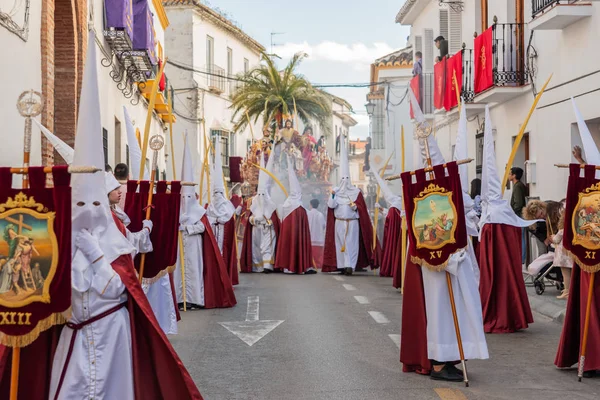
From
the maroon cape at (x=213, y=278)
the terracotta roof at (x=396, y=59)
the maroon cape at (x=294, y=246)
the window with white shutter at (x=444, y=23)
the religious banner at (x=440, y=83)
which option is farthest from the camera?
the terracotta roof at (x=396, y=59)

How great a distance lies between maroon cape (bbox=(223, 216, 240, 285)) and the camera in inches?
669

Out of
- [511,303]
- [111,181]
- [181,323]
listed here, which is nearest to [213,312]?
[181,323]

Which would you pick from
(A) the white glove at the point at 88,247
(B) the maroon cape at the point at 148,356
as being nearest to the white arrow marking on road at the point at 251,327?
(B) the maroon cape at the point at 148,356

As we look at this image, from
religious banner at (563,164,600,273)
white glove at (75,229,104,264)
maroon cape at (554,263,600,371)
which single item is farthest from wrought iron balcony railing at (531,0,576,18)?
white glove at (75,229,104,264)

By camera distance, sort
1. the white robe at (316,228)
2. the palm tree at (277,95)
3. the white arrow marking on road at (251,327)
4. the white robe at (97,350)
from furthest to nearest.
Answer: the palm tree at (277,95) → the white robe at (316,228) → the white arrow marking on road at (251,327) → the white robe at (97,350)

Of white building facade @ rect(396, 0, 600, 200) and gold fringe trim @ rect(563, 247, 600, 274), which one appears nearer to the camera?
gold fringe trim @ rect(563, 247, 600, 274)

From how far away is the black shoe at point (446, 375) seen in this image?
310 inches

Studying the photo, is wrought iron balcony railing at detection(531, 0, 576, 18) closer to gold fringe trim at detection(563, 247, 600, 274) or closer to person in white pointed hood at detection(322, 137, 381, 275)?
person in white pointed hood at detection(322, 137, 381, 275)

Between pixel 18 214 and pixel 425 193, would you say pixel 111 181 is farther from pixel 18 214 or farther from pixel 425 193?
pixel 425 193

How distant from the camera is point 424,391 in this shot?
7.44 meters

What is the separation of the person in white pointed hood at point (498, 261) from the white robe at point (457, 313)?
123 inches

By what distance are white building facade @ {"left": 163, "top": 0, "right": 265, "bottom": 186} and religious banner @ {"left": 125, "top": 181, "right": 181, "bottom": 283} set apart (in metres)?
32.6

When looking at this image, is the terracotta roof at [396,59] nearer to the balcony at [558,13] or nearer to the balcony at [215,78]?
the balcony at [215,78]

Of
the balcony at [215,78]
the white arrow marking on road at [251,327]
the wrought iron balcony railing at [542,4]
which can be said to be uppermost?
the balcony at [215,78]
